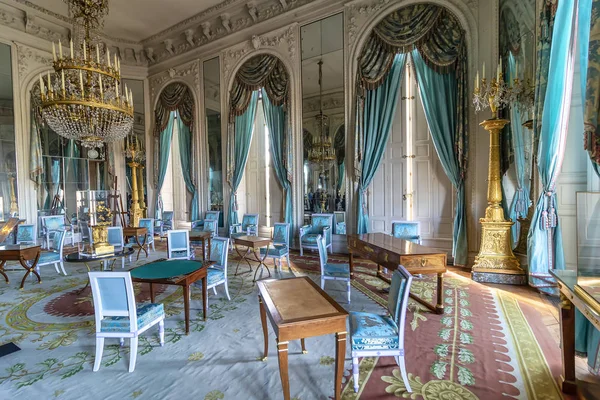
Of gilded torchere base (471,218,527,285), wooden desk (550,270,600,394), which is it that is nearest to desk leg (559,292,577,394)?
wooden desk (550,270,600,394)

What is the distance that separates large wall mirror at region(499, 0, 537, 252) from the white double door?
93 cm

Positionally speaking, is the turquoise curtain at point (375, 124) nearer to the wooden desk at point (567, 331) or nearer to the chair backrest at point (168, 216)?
the wooden desk at point (567, 331)

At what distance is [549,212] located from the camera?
3494mm

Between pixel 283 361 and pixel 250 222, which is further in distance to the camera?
pixel 250 222

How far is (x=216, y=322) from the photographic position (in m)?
3.16

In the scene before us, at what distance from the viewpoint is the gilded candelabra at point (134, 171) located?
8.69m

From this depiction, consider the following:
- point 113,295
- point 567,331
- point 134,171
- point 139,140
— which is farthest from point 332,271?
point 139,140

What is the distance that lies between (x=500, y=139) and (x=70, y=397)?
18.6ft

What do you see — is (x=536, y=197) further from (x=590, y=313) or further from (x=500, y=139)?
(x=590, y=313)

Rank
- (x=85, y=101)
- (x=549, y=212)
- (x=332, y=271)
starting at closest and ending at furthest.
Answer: (x=549, y=212) < (x=332, y=271) < (x=85, y=101)

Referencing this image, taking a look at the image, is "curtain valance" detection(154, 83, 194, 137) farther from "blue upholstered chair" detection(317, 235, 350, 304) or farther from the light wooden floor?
the light wooden floor

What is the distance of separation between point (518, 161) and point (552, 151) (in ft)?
3.62

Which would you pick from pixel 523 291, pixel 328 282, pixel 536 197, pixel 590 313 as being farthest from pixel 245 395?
pixel 536 197

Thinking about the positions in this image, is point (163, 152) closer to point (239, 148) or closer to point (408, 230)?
point (239, 148)
